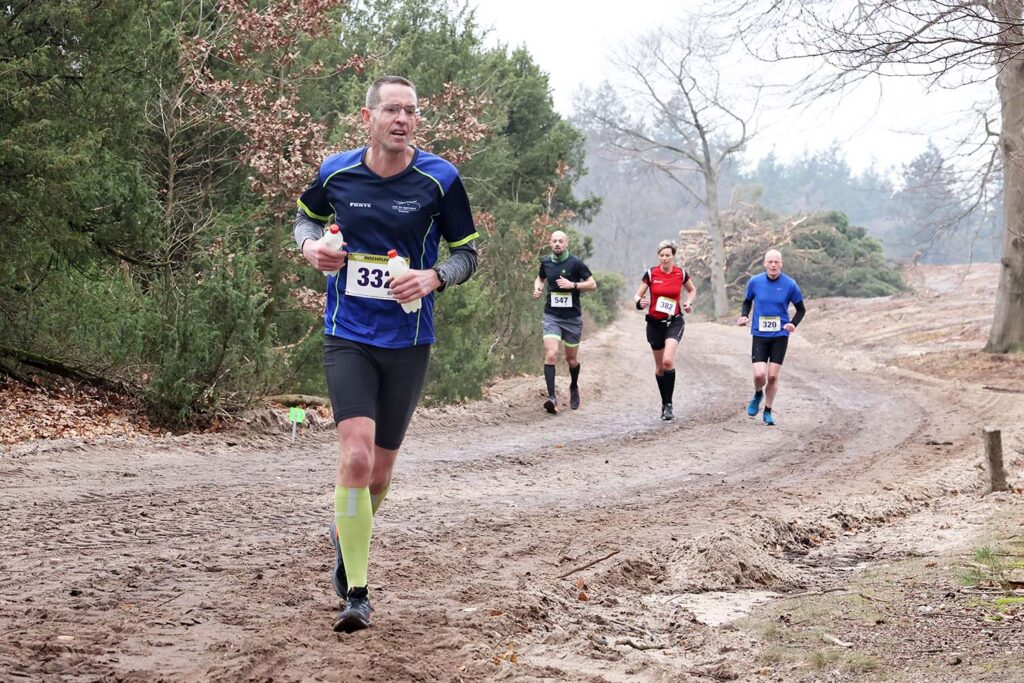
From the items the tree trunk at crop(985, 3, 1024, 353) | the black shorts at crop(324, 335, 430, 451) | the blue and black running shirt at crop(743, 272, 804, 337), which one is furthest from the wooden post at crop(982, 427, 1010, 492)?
the tree trunk at crop(985, 3, 1024, 353)

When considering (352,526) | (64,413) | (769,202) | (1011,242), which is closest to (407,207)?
(352,526)

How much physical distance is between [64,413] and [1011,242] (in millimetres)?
18658

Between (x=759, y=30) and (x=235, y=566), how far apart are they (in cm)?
1150

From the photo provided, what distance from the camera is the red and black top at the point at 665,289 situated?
46.1 feet

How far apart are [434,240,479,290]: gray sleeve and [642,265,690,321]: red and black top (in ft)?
29.9

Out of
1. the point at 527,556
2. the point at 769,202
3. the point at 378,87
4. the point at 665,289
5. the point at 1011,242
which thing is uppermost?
the point at 769,202

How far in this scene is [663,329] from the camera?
14.4 metres

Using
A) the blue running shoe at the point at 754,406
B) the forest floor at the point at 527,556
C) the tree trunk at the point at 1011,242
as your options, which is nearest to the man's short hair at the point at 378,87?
the forest floor at the point at 527,556

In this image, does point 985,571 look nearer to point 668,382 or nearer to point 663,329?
point 663,329

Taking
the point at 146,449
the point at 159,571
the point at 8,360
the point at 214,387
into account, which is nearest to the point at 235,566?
the point at 159,571

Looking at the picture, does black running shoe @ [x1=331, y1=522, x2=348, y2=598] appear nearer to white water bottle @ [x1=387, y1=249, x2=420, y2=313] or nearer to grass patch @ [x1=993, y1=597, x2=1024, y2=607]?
white water bottle @ [x1=387, y1=249, x2=420, y2=313]

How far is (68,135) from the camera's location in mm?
10586

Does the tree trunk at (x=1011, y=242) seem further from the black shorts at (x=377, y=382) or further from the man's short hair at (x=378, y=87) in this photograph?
the black shorts at (x=377, y=382)

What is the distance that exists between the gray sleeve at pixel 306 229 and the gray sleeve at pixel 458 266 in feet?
1.83
